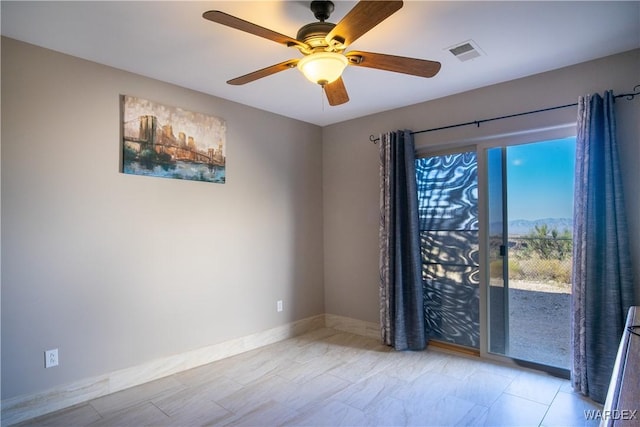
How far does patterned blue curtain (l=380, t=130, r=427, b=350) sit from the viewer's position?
12.0ft

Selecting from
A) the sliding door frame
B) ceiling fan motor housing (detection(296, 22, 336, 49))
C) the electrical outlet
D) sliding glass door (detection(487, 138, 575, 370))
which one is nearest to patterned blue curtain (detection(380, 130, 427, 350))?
the sliding door frame

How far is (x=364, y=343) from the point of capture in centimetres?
391

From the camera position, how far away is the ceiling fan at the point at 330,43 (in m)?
1.63

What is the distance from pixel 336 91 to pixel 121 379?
273cm

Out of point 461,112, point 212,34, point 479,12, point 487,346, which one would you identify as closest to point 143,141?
point 212,34

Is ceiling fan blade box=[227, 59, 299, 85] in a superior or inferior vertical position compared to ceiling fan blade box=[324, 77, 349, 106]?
superior

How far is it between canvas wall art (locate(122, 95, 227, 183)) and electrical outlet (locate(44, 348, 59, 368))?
1.40 metres

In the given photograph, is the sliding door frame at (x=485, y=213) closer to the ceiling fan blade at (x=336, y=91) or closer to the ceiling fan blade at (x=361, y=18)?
the ceiling fan blade at (x=336, y=91)

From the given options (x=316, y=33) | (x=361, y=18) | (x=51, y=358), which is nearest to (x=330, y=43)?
(x=316, y=33)

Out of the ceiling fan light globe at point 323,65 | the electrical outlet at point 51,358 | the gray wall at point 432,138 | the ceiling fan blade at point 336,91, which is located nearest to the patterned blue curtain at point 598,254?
the gray wall at point 432,138

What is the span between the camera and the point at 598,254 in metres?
2.65

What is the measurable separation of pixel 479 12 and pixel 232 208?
2.64m

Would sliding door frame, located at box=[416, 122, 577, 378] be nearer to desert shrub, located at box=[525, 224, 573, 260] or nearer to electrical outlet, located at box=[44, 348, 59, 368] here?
desert shrub, located at box=[525, 224, 573, 260]

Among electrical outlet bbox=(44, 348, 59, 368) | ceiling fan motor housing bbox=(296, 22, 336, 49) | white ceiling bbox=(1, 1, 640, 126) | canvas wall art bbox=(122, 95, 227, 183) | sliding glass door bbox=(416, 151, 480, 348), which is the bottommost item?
electrical outlet bbox=(44, 348, 59, 368)
